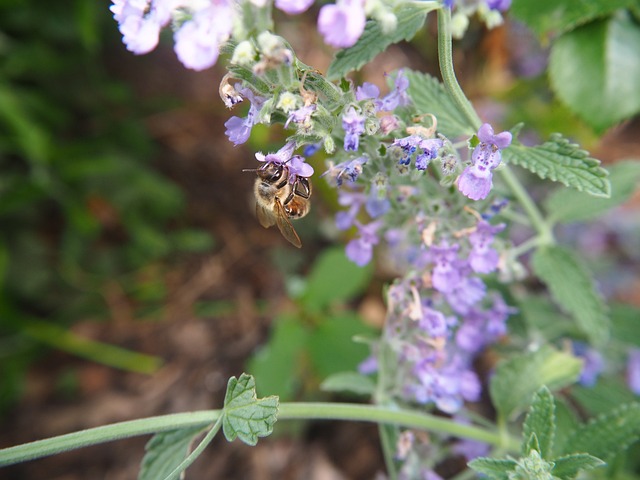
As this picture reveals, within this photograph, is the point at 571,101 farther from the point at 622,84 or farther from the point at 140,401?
the point at 140,401

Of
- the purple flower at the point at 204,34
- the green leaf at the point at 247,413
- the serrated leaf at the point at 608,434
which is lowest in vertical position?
the serrated leaf at the point at 608,434

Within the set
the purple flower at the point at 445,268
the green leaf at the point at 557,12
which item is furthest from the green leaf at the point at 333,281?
the green leaf at the point at 557,12

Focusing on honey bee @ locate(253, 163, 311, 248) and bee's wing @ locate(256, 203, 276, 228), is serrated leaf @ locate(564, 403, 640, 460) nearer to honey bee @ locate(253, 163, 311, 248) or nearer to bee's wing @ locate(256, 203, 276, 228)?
honey bee @ locate(253, 163, 311, 248)

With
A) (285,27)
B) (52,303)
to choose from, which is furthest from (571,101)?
(52,303)

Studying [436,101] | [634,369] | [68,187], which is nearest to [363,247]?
[436,101]

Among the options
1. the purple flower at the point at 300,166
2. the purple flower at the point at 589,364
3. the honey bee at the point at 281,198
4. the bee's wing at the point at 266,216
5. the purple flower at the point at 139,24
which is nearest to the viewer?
the purple flower at the point at 139,24

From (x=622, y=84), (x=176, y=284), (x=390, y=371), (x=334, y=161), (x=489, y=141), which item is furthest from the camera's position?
(x=176, y=284)

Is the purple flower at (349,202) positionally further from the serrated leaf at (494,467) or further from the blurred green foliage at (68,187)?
the blurred green foliage at (68,187)
